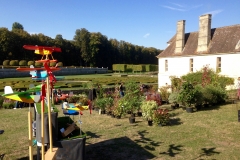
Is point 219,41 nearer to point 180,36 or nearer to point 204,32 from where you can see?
point 204,32

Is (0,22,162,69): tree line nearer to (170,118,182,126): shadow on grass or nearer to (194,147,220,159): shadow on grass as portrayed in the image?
(170,118,182,126): shadow on grass

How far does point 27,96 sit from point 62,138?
1867mm

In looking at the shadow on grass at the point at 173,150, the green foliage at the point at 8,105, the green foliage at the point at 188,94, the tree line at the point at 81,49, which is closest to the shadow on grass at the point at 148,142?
the shadow on grass at the point at 173,150

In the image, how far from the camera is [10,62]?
2052 inches

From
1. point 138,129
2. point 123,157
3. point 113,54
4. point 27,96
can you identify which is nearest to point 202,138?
point 138,129

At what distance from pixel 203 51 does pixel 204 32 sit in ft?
7.22

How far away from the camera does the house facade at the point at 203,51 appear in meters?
22.2

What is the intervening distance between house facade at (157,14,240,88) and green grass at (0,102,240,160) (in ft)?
39.3

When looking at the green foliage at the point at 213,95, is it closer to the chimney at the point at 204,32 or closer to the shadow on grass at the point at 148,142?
the shadow on grass at the point at 148,142

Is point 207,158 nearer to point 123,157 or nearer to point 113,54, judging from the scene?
point 123,157

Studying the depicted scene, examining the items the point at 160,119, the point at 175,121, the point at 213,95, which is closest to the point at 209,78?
the point at 213,95

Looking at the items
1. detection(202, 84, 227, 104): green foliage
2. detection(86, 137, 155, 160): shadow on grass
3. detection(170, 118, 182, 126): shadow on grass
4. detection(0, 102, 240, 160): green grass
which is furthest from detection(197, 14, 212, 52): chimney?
detection(86, 137, 155, 160): shadow on grass

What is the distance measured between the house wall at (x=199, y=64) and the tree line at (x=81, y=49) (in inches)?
1669

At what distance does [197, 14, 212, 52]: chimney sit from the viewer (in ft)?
79.9
